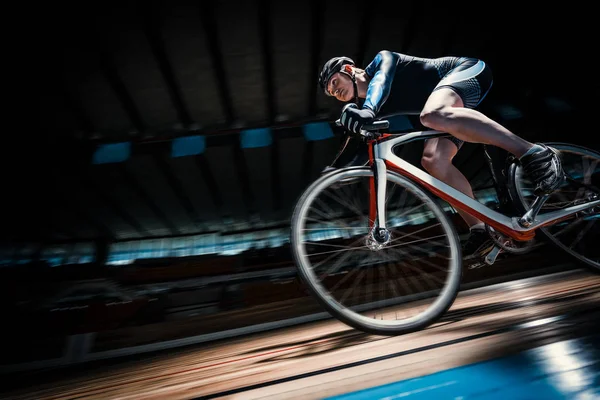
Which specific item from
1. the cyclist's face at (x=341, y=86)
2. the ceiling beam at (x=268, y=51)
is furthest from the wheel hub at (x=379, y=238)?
the ceiling beam at (x=268, y=51)

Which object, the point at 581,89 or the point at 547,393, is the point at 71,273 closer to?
the point at 547,393

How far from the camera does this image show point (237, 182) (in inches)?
338

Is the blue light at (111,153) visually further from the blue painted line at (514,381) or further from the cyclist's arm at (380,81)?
the blue painted line at (514,381)

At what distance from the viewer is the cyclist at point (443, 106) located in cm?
127

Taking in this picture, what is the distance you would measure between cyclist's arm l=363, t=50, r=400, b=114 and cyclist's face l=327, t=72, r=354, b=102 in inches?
6.1

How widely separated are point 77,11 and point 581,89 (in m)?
6.82

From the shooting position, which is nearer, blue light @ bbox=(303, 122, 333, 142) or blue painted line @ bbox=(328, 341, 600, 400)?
blue painted line @ bbox=(328, 341, 600, 400)

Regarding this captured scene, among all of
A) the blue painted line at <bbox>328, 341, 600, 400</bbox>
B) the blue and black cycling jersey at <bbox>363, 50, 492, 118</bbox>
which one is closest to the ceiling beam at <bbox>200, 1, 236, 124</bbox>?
the blue and black cycling jersey at <bbox>363, 50, 492, 118</bbox>

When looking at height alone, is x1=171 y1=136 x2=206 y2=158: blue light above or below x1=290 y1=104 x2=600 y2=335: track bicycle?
above

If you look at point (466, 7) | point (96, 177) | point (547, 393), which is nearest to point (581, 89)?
point (466, 7)

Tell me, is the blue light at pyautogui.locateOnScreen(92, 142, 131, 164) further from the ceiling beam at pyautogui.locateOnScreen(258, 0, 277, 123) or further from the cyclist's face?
the cyclist's face

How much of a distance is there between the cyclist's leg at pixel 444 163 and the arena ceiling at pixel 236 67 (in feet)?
5.70

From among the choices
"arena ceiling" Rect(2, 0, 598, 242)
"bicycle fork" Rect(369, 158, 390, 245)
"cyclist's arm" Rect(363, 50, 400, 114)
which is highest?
"arena ceiling" Rect(2, 0, 598, 242)

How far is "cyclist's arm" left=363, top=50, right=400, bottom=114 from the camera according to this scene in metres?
1.28
